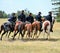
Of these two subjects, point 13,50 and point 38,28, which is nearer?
point 13,50

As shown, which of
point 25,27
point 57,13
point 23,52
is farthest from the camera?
point 57,13

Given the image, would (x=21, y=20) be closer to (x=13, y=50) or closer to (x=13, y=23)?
(x=13, y=23)

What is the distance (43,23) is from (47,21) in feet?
1.17

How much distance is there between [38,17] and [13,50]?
791cm

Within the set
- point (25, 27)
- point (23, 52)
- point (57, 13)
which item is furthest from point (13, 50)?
point (57, 13)

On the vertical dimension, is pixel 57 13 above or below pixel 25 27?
below

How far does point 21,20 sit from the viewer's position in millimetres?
23797

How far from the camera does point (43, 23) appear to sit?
77.2ft

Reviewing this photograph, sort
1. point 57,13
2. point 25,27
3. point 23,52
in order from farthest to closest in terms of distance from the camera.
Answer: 1. point 57,13
2. point 25,27
3. point 23,52

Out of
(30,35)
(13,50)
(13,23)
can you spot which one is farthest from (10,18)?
(13,50)

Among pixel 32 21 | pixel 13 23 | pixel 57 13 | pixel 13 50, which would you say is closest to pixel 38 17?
pixel 32 21

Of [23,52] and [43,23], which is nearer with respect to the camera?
[23,52]

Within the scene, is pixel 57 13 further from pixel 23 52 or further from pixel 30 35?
pixel 23 52

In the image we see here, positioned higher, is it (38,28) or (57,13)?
(38,28)
